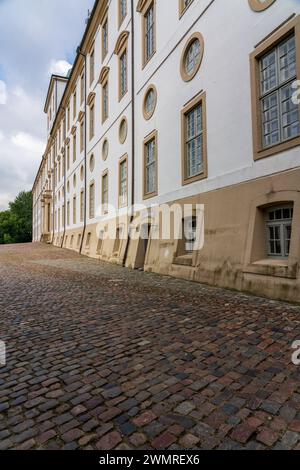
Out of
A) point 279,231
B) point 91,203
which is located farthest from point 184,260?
point 91,203

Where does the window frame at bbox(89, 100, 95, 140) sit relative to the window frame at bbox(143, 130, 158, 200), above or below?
above

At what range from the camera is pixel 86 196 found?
868 inches

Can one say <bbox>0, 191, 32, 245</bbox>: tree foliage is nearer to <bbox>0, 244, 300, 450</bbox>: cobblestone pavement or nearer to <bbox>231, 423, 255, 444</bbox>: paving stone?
<bbox>0, 244, 300, 450</bbox>: cobblestone pavement

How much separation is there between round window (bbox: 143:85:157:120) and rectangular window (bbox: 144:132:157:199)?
102cm

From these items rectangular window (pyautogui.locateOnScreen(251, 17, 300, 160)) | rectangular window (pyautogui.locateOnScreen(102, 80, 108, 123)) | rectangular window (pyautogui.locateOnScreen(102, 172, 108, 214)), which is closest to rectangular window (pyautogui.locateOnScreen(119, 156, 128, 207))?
rectangular window (pyautogui.locateOnScreen(102, 172, 108, 214))

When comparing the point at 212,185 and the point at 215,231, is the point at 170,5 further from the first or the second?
the point at 215,231

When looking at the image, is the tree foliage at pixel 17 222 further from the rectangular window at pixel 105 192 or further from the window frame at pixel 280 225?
the window frame at pixel 280 225

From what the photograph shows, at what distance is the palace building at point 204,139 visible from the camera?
258 inches

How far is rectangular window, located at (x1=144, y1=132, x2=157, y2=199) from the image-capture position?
12.2 meters

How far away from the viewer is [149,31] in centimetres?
1324

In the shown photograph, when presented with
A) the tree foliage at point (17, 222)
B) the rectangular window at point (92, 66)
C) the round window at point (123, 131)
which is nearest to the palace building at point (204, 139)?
the round window at point (123, 131)

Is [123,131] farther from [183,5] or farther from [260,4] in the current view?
[260,4]

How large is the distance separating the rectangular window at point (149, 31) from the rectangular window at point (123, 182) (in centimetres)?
472

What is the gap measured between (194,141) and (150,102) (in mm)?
4239
